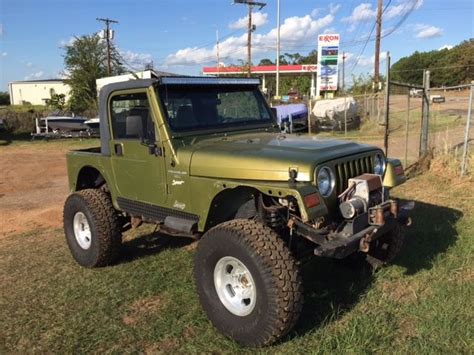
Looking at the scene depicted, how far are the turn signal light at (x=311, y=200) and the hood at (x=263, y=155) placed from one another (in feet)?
0.53

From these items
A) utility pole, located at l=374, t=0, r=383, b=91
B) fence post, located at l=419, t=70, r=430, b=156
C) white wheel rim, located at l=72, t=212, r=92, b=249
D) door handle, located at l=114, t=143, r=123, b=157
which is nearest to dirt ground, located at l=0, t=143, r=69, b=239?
white wheel rim, located at l=72, t=212, r=92, b=249

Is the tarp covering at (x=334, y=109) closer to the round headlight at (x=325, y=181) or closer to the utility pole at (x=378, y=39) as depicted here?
the utility pole at (x=378, y=39)

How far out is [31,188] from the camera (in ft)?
40.1

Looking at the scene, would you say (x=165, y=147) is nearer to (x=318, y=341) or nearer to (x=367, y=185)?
(x=367, y=185)

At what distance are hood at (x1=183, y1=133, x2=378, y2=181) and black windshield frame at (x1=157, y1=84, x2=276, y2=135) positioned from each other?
0.75ft

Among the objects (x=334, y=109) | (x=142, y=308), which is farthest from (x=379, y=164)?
(x=334, y=109)

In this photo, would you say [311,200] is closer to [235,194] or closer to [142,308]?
[235,194]

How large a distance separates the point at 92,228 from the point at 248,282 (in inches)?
90.6

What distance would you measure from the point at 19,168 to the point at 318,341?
13983 millimetres

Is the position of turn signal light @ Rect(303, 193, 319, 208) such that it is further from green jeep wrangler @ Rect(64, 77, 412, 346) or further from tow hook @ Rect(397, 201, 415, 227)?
tow hook @ Rect(397, 201, 415, 227)

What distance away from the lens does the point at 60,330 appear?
4.15 meters

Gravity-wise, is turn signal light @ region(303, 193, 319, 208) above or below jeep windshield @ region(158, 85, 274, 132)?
below

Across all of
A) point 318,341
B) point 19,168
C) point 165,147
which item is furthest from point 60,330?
point 19,168

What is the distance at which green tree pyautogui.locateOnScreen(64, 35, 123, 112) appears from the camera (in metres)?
46.3
